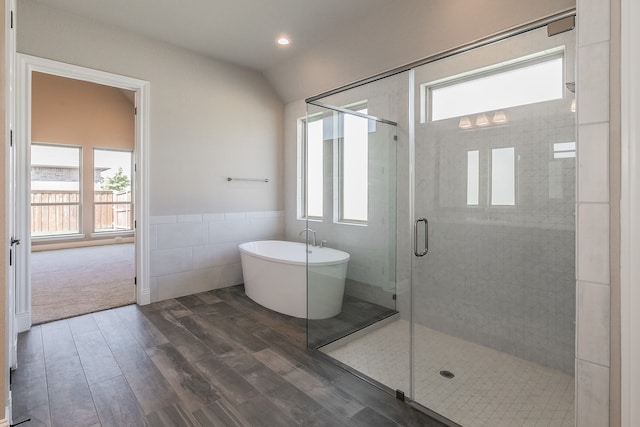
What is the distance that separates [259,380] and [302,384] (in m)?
0.28

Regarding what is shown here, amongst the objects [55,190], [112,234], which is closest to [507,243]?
[112,234]

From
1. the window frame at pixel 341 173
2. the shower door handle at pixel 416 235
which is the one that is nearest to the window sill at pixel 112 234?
the window frame at pixel 341 173

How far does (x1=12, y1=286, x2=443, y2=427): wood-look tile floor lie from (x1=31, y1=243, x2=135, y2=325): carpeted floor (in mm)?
425

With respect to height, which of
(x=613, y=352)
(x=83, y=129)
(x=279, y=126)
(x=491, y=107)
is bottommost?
(x=613, y=352)

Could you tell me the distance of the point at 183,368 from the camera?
227cm

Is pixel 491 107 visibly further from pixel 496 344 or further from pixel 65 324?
pixel 65 324

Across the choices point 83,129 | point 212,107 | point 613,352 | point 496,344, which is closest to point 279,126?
point 212,107

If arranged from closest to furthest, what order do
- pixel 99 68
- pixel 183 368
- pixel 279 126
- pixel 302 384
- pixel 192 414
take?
pixel 192 414 < pixel 302 384 < pixel 183 368 < pixel 99 68 < pixel 279 126

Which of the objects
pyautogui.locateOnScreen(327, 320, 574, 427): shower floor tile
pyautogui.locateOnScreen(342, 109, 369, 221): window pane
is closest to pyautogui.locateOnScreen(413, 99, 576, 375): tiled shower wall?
pyautogui.locateOnScreen(327, 320, 574, 427): shower floor tile

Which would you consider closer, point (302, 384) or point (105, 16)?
point (302, 384)

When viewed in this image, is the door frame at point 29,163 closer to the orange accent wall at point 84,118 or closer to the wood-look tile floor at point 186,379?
the wood-look tile floor at point 186,379

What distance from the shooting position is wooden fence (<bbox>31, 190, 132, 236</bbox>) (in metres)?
6.85

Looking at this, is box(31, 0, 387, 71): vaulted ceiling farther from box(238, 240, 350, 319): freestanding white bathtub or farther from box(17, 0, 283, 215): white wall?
box(238, 240, 350, 319): freestanding white bathtub

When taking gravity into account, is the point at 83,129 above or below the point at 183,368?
above
